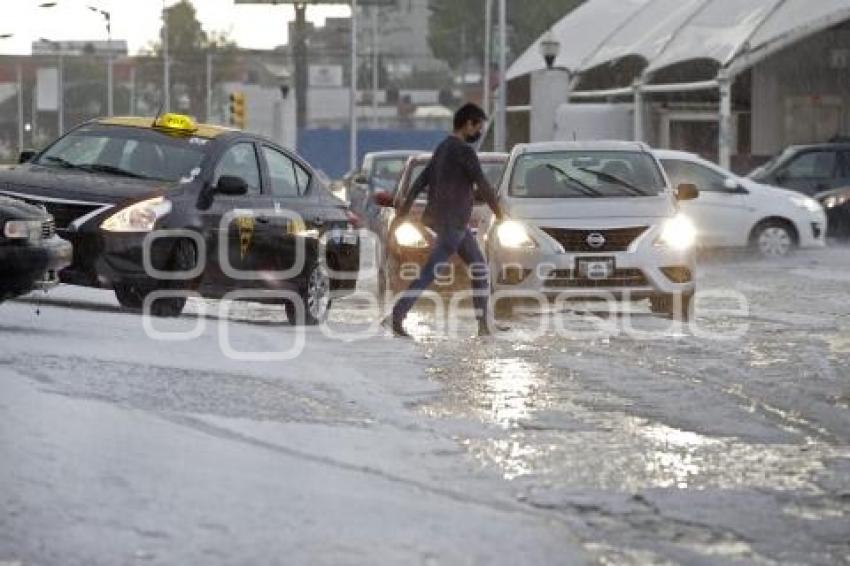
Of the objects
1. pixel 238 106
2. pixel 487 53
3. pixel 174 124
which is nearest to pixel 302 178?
pixel 174 124

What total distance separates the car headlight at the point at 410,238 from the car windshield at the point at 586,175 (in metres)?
1.43

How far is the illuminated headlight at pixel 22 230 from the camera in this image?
1144 cm

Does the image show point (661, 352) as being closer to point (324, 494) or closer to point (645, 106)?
point (324, 494)

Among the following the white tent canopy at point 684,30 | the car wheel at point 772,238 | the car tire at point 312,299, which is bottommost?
the car tire at point 312,299

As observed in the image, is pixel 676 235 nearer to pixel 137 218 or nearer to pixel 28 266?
pixel 137 218

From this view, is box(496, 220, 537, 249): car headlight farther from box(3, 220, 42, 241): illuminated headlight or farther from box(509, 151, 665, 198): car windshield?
box(3, 220, 42, 241): illuminated headlight

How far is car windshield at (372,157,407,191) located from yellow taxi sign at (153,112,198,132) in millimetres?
15580

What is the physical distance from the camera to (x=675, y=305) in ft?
53.9

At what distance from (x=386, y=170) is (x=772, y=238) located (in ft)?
26.4

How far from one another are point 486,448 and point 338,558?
2414 millimetres

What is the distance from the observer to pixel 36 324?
12.7 metres

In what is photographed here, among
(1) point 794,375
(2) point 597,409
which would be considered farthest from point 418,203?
(2) point 597,409

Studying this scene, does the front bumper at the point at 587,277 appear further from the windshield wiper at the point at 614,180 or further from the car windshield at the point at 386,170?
the car windshield at the point at 386,170

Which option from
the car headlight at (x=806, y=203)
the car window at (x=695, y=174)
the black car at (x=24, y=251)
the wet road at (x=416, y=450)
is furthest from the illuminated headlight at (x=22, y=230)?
the car headlight at (x=806, y=203)
